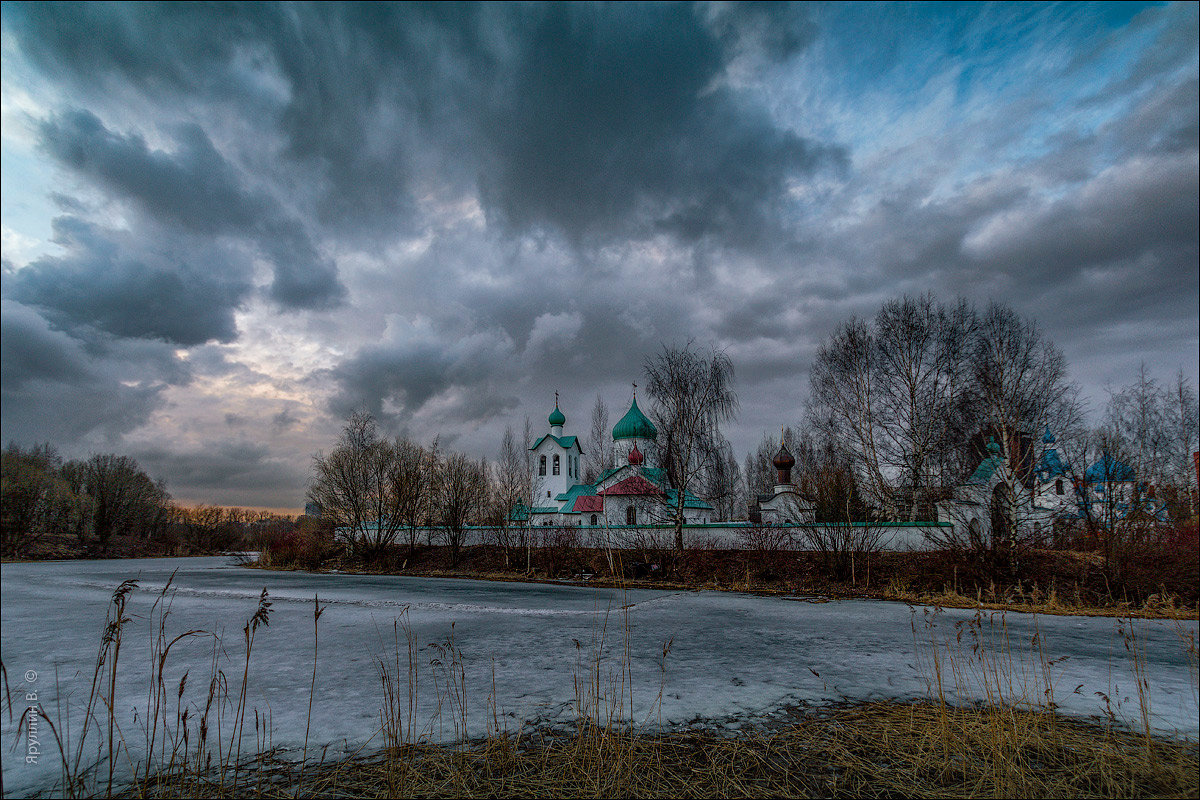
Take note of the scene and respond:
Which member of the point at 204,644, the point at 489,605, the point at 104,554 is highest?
the point at 204,644

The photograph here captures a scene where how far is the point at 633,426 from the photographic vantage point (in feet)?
116

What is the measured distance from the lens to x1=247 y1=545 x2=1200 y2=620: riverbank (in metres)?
11.1

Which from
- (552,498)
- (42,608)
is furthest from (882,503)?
(552,498)

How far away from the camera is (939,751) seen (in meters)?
3.31

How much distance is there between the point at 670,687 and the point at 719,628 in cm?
351

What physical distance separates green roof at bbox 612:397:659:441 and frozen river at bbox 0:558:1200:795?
24.3 metres

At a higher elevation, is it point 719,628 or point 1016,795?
point 1016,795

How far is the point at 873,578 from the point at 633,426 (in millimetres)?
21100

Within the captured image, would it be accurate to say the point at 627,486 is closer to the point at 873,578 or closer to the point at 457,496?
the point at 457,496

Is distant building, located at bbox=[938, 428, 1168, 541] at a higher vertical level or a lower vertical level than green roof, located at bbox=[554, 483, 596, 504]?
higher

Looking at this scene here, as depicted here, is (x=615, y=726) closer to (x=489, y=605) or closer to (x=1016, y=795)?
(x=1016, y=795)

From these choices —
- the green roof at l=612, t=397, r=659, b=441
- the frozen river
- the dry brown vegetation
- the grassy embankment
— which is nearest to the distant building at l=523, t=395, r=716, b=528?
the green roof at l=612, t=397, r=659, b=441

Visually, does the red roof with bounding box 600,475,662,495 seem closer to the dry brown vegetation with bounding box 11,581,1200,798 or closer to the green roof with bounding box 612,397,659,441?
the green roof with bounding box 612,397,659,441

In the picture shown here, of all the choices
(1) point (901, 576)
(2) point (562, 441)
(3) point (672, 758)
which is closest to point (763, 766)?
(3) point (672, 758)
